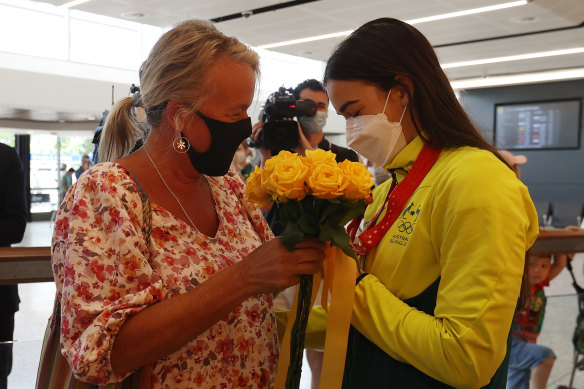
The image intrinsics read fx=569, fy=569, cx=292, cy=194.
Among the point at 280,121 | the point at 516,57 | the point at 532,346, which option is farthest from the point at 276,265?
the point at 516,57

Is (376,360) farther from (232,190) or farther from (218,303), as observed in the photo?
(232,190)

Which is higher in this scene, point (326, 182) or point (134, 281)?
point (326, 182)

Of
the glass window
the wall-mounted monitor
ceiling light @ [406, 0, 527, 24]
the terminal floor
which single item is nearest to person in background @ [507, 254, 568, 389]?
the terminal floor

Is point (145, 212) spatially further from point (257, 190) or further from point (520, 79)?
point (520, 79)

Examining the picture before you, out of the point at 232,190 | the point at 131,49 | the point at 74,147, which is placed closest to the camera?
the point at 232,190

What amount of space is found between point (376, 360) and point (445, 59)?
464 inches

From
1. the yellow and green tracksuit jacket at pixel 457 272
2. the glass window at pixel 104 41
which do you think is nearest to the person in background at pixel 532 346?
the yellow and green tracksuit jacket at pixel 457 272

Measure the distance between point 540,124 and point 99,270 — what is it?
49.0 ft

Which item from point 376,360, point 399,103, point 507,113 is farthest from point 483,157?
point 507,113

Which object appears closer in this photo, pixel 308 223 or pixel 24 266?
pixel 308 223

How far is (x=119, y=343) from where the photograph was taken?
119cm

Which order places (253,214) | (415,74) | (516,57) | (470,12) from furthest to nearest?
(516,57), (470,12), (253,214), (415,74)

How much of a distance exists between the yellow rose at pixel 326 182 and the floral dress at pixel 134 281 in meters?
0.36

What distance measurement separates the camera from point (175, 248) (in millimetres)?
1339
